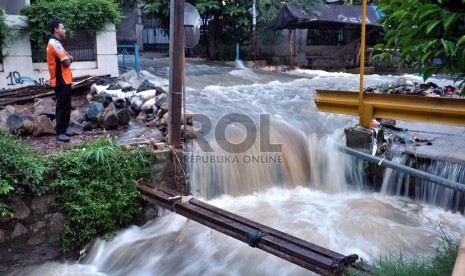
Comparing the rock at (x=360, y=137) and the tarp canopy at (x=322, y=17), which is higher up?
the tarp canopy at (x=322, y=17)

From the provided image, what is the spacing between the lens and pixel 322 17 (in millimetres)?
19375

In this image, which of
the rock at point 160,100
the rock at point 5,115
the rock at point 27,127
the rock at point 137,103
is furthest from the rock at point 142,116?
the rock at point 5,115

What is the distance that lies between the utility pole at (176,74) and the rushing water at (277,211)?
0.49 meters

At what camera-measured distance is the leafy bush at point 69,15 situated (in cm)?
1021

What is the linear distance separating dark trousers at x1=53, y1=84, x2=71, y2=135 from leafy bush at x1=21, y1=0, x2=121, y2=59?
12.7ft

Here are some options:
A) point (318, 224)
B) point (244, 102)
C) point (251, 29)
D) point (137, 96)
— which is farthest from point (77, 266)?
point (251, 29)

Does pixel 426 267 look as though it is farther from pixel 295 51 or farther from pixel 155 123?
pixel 295 51

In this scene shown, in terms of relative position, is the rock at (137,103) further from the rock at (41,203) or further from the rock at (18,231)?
the rock at (18,231)

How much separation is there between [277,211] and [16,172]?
3665 mm

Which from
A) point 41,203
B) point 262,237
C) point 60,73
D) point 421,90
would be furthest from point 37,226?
point 421,90

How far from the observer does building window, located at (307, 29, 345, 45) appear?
23.2m

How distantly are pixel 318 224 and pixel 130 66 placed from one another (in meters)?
9.94

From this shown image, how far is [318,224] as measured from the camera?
630 centimetres

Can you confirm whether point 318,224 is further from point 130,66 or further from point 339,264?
point 130,66
